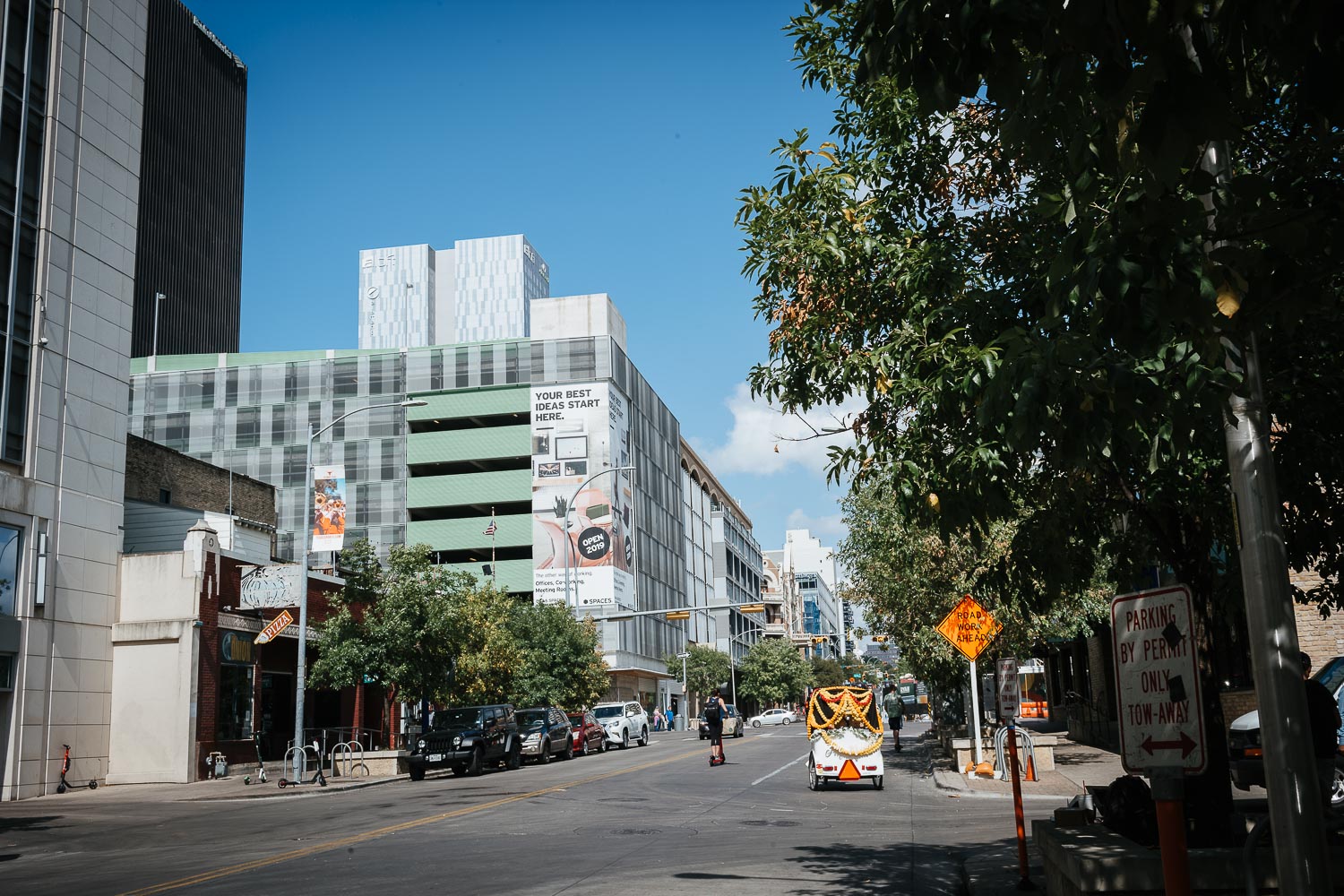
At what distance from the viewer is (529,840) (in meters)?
14.9

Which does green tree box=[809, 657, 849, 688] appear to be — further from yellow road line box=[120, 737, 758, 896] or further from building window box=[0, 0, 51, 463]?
yellow road line box=[120, 737, 758, 896]

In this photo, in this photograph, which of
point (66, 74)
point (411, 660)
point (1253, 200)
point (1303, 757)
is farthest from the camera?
point (411, 660)

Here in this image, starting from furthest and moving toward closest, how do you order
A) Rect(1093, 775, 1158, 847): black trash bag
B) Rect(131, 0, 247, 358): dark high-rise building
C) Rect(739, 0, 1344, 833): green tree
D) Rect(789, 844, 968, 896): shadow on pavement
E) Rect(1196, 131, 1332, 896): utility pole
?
Rect(131, 0, 247, 358): dark high-rise building → Rect(789, 844, 968, 896): shadow on pavement → Rect(1093, 775, 1158, 847): black trash bag → Rect(1196, 131, 1332, 896): utility pole → Rect(739, 0, 1344, 833): green tree

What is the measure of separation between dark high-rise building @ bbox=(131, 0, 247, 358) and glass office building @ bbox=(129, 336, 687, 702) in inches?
1496

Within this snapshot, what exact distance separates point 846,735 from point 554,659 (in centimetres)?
3352

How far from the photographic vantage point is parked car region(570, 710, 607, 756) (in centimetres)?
4259

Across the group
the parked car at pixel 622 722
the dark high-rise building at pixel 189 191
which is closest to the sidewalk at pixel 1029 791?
the parked car at pixel 622 722

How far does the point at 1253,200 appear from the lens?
4.45 metres

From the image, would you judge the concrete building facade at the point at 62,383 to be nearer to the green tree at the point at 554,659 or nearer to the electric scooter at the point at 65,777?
the electric scooter at the point at 65,777

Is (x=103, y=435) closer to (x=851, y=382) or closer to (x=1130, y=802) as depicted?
(x=851, y=382)

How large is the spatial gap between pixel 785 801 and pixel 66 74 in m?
27.6

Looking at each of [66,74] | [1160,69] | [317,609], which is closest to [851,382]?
[1160,69]

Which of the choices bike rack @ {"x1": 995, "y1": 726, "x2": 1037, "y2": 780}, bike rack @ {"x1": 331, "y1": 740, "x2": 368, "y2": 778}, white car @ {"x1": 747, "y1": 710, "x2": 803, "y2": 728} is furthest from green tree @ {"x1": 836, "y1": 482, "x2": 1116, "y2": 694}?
white car @ {"x1": 747, "y1": 710, "x2": 803, "y2": 728}

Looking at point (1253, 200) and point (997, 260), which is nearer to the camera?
point (1253, 200)
